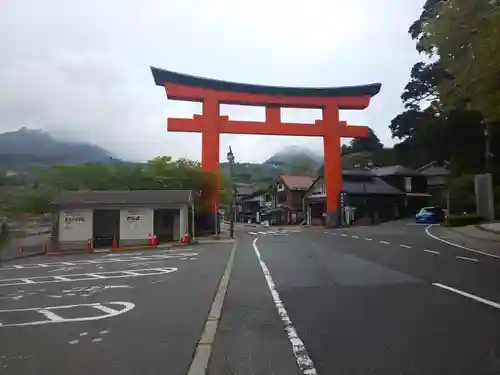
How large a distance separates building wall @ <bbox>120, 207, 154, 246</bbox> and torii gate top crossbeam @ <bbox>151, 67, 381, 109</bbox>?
9966mm

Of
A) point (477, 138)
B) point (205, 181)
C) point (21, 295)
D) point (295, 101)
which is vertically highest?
point (295, 101)

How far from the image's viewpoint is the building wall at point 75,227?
3206cm

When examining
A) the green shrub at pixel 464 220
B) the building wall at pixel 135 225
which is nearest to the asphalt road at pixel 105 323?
the building wall at pixel 135 225

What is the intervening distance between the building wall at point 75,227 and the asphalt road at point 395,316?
807 inches

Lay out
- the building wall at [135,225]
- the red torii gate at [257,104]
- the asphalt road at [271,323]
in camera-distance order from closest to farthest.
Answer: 1. the asphalt road at [271,323]
2. the building wall at [135,225]
3. the red torii gate at [257,104]

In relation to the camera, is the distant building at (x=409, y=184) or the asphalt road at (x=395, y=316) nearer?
the asphalt road at (x=395, y=316)

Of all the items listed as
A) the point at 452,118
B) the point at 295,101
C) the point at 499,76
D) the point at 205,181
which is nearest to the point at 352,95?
the point at 295,101

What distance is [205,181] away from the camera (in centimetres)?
4256

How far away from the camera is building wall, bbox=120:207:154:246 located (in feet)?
108

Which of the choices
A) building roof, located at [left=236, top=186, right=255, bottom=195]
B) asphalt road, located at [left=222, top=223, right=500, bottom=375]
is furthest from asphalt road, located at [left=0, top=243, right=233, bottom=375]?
building roof, located at [left=236, top=186, right=255, bottom=195]

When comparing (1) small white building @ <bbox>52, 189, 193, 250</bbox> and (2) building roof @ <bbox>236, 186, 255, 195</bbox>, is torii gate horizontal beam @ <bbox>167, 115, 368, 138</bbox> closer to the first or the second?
(1) small white building @ <bbox>52, 189, 193, 250</bbox>

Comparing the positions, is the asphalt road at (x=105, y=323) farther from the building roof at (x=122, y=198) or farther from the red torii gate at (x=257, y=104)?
the red torii gate at (x=257, y=104)

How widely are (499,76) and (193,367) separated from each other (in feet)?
37.6

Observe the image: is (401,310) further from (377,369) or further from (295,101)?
(295,101)
